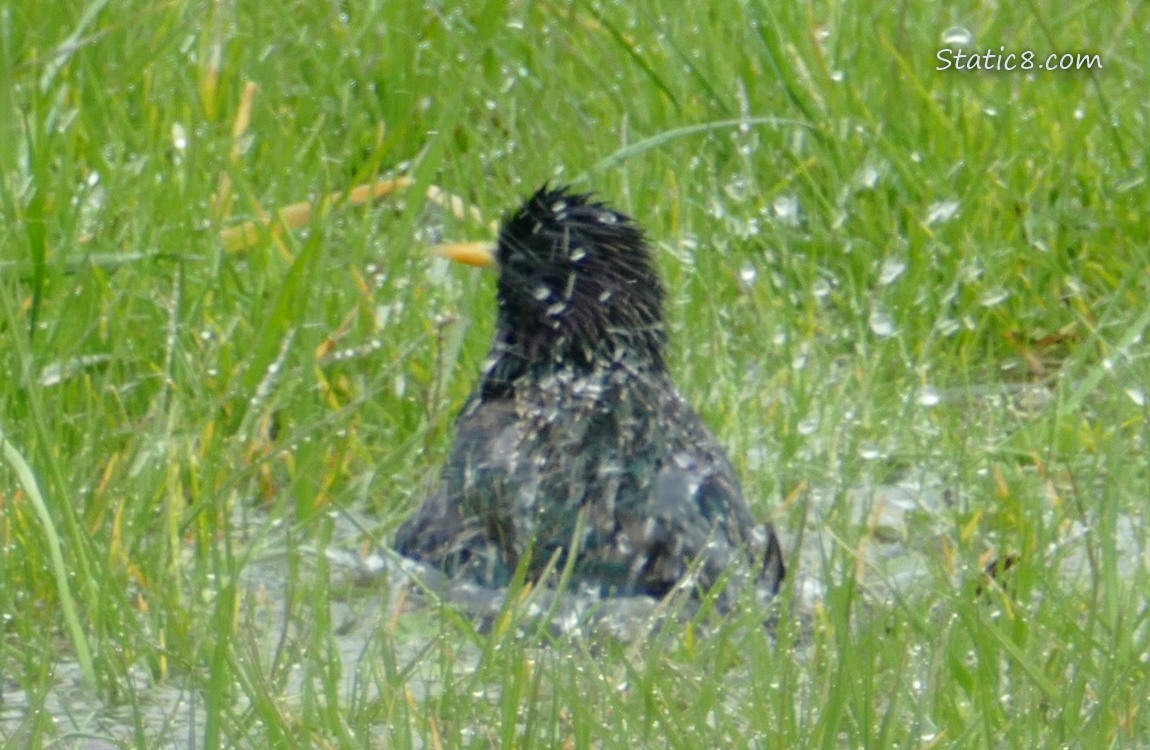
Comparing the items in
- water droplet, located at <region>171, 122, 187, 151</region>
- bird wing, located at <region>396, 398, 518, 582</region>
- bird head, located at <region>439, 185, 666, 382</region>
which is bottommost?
bird wing, located at <region>396, 398, 518, 582</region>

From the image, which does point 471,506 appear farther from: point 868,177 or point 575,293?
point 868,177

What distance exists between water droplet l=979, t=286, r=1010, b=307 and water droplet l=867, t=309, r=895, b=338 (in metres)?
0.21

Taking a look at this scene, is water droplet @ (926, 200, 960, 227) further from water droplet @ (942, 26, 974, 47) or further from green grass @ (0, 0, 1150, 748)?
water droplet @ (942, 26, 974, 47)

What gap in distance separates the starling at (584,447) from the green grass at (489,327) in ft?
0.47

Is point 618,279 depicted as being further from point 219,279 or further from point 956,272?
point 956,272

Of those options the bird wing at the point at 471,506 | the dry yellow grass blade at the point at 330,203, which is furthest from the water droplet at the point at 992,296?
the bird wing at the point at 471,506

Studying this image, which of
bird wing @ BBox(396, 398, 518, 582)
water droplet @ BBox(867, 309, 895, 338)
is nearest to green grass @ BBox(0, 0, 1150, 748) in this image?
water droplet @ BBox(867, 309, 895, 338)

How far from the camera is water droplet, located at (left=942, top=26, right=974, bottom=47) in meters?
4.95

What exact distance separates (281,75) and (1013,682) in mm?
2871

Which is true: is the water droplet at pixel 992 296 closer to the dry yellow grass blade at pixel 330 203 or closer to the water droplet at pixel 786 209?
the water droplet at pixel 786 209

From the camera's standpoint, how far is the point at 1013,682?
8.46 feet

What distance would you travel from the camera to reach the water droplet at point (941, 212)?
4398 mm

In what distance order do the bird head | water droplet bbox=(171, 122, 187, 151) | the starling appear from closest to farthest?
the starling
the bird head
water droplet bbox=(171, 122, 187, 151)

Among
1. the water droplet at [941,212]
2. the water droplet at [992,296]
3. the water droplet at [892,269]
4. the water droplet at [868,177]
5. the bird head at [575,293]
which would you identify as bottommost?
the bird head at [575,293]
